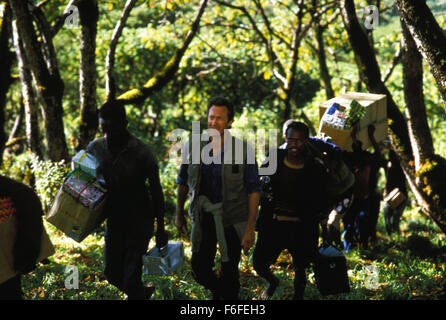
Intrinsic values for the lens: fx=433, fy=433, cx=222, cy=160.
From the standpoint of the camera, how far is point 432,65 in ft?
13.8

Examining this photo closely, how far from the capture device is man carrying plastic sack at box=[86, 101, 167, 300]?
362 cm

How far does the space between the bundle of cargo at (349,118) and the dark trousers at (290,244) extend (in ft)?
4.52

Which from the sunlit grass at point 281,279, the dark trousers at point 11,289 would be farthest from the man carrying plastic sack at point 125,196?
the sunlit grass at point 281,279

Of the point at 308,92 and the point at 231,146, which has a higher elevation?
the point at 308,92

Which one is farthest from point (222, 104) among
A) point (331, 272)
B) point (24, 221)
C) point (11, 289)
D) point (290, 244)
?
point (11, 289)

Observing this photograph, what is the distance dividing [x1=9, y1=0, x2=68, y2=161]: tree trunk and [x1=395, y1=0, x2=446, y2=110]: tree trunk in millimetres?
5475

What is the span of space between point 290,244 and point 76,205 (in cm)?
199

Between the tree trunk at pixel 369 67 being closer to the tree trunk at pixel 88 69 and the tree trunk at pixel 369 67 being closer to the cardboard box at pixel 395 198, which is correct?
the cardboard box at pixel 395 198

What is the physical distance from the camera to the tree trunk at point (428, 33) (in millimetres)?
4172

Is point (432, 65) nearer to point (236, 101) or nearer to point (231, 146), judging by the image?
point (231, 146)

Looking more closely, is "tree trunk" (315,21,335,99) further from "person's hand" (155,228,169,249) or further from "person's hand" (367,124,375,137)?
"person's hand" (155,228,169,249)

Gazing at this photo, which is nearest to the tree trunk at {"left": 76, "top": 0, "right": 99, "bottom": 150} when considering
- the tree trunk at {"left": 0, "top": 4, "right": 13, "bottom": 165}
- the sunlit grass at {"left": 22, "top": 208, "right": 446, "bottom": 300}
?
the tree trunk at {"left": 0, "top": 4, "right": 13, "bottom": 165}
